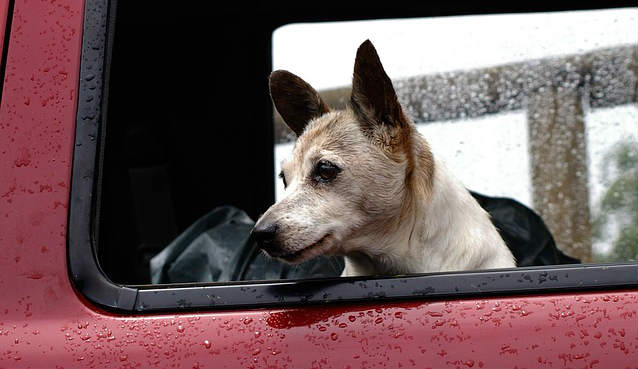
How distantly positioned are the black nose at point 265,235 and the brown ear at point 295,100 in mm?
558

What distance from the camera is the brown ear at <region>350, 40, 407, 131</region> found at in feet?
5.88

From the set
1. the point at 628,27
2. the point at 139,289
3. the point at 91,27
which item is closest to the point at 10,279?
the point at 139,289

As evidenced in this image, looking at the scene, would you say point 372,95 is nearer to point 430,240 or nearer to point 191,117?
point 430,240

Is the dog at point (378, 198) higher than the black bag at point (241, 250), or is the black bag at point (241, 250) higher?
the dog at point (378, 198)

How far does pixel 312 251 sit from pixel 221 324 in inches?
23.7

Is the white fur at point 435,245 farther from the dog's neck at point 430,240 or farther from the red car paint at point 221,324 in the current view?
the red car paint at point 221,324

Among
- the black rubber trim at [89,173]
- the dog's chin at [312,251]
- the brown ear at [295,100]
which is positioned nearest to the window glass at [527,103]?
the brown ear at [295,100]

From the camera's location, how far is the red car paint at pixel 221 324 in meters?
1.19

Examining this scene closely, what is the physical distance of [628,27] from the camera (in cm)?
297

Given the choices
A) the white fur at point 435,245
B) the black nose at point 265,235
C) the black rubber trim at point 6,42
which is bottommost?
the white fur at point 435,245

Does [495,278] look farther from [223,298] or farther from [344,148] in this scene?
[344,148]

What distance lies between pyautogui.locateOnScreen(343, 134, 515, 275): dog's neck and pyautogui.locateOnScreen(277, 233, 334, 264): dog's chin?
16cm

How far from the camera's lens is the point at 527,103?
315cm

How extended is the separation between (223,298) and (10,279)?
1.09 feet
